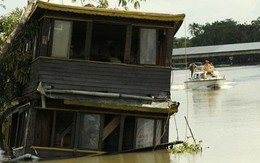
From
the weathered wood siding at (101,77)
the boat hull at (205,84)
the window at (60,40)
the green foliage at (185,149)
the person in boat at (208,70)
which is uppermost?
the person in boat at (208,70)

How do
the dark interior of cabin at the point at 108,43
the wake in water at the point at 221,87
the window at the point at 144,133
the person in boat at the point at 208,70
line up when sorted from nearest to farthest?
the window at the point at 144,133 → the dark interior of cabin at the point at 108,43 → the person in boat at the point at 208,70 → the wake in water at the point at 221,87

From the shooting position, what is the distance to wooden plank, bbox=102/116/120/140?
13.5 meters

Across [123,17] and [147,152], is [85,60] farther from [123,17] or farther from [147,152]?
[147,152]

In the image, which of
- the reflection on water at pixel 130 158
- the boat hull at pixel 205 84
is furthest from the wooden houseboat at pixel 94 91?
the boat hull at pixel 205 84

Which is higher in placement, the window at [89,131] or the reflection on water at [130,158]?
the window at [89,131]

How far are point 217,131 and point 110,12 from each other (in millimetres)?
7870

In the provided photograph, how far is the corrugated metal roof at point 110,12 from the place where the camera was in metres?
13.2

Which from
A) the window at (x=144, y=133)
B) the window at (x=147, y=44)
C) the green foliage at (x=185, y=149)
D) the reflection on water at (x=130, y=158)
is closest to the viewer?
the reflection on water at (x=130, y=158)

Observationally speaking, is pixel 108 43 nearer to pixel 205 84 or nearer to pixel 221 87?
pixel 205 84

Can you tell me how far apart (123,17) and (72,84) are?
209cm

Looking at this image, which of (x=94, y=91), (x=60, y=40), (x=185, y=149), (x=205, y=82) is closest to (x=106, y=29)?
(x=60, y=40)

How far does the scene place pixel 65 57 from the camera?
13.5 metres

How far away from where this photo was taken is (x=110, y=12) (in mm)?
13391

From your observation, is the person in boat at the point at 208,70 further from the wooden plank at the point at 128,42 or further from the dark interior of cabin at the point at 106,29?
the wooden plank at the point at 128,42
